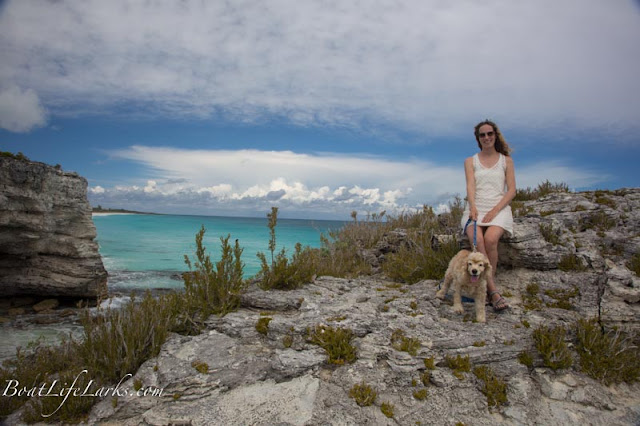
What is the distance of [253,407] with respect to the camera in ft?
12.6

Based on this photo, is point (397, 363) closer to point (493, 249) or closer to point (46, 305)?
point (493, 249)

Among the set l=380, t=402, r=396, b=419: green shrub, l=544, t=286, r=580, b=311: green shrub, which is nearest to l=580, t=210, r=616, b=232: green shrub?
l=544, t=286, r=580, b=311: green shrub

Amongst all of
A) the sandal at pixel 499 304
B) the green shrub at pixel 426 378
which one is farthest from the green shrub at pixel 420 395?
the sandal at pixel 499 304

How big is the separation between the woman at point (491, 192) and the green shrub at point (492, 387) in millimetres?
1448

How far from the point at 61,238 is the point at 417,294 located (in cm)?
1448

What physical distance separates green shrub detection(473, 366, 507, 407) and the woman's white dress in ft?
7.77

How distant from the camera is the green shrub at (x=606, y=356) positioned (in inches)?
173

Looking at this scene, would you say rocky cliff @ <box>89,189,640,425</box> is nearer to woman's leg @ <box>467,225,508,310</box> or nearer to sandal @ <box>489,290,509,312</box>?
sandal @ <box>489,290,509,312</box>

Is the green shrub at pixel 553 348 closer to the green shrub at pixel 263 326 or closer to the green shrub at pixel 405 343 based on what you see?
the green shrub at pixel 405 343

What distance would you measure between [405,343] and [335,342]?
0.97 metres

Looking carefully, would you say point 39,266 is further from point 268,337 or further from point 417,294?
point 417,294

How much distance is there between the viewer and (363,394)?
3939 millimetres

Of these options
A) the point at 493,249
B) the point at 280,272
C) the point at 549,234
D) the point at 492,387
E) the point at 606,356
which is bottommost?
the point at 492,387

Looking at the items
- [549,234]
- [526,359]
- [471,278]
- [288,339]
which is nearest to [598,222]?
[549,234]
